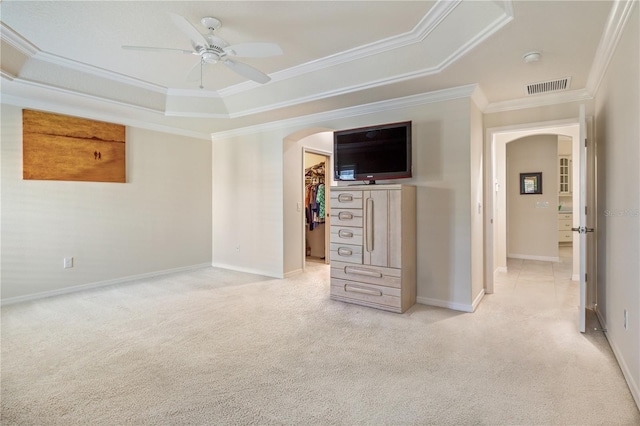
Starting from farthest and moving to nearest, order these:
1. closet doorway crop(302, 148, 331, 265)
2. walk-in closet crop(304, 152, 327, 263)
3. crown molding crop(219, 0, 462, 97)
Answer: walk-in closet crop(304, 152, 327, 263) < closet doorway crop(302, 148, 331, 265) < crown molding crop(219, 0, 462, 97)

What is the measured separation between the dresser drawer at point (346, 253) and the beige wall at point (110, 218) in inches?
115

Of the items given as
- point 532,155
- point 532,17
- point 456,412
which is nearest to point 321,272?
point 456,412

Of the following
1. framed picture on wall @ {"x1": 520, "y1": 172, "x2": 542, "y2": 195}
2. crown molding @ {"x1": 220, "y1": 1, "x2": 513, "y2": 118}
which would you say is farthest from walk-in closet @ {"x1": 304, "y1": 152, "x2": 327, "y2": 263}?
framed picture on wall @ {"x1": 520, "y1": 172, "x2": 542, "y2": 195}

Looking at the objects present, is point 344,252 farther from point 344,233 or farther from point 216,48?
point 216,48

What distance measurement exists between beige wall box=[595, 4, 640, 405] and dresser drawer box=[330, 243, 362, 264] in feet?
7.05

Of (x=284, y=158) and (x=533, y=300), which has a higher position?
(x=284, y=158)

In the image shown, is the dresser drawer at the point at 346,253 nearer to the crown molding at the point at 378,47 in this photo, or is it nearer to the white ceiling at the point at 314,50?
the white ceiling at the point at 314,50

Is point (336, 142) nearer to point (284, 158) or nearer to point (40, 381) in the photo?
point (284, 158)

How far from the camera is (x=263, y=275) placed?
16.9ft

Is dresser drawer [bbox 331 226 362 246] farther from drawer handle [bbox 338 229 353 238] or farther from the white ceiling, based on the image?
the white ceiling

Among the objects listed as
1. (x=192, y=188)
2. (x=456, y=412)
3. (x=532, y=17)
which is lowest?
(x=456, y=412)

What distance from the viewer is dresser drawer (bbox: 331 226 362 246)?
367cm

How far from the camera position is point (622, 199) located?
220 centimetres

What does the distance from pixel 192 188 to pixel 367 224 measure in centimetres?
340
